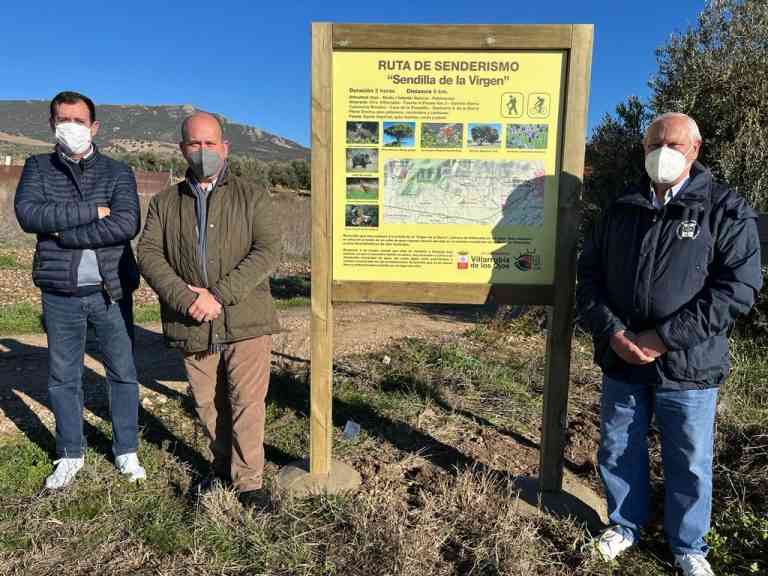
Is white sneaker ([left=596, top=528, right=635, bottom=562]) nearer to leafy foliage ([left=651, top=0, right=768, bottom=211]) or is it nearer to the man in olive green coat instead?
the man in olive green coat

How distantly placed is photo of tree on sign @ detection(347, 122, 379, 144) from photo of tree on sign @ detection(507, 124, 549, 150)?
0.69 meters

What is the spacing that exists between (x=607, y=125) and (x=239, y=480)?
6.45 metres

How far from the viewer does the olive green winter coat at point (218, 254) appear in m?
2.89

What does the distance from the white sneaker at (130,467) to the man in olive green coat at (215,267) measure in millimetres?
725

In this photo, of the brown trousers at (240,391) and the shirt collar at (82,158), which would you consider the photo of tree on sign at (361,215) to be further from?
the shirt collar at (82,158)

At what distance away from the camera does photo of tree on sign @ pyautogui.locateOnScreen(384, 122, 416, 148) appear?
2936 millimetres

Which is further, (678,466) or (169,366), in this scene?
(169,366)

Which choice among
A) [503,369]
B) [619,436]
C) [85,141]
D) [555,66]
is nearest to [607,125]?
[503,369]

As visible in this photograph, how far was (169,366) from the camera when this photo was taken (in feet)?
18.9

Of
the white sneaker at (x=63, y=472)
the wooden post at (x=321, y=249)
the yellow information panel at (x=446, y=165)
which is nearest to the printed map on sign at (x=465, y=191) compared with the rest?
the yellow information panel at (x=446, y=165)

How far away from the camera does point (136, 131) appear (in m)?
82.7

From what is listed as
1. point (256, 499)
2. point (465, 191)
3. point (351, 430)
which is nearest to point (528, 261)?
Result: point (465, 191)

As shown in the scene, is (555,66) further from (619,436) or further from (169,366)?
(169,366)

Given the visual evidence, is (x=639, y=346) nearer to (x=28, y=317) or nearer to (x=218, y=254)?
(x=218, y=254)
